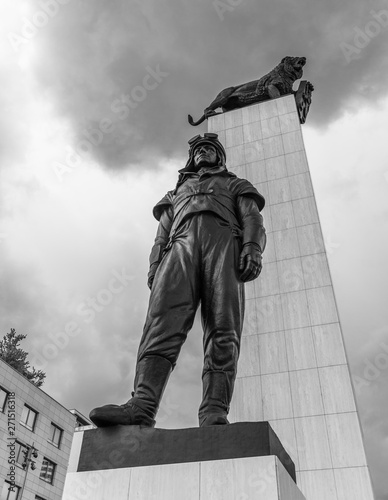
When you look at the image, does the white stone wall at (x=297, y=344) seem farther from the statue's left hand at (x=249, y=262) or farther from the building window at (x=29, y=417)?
the building window at (x=29, y=417)

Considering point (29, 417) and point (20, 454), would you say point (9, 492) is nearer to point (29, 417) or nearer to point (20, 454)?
point (20, 454)

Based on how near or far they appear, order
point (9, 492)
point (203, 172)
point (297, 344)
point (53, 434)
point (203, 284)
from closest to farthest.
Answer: point (203, 284)
point (203, 172)
point (297, 344)
point (9, 492)
point (53, 434)

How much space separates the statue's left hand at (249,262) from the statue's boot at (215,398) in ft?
2.60

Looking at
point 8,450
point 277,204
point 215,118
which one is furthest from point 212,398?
point 8,450

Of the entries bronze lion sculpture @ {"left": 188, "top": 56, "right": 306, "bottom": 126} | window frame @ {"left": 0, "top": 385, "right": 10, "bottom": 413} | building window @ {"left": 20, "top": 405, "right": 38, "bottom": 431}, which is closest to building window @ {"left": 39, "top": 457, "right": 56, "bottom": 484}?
building window @ {"left": 20, "top": 405, "right": 38, "bottom": 431}

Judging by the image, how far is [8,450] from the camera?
2509 cm

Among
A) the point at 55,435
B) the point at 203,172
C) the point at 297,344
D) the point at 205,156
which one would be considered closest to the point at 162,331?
the point at 203,172

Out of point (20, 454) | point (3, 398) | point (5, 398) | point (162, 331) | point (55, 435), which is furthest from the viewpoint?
point (55, 435)

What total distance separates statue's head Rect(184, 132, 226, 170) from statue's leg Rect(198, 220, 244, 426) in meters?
0.98

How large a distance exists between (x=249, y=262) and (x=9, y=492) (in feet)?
88.7

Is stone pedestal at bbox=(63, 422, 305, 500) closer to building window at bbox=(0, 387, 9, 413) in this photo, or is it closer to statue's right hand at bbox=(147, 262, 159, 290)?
statue's right hand at bbox=(147, 262, 159, 290)

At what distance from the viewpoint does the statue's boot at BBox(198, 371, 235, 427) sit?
296 centimetres

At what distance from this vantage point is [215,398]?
3145 mm

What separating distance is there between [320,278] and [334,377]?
8.41 ft
